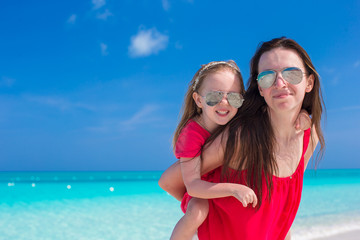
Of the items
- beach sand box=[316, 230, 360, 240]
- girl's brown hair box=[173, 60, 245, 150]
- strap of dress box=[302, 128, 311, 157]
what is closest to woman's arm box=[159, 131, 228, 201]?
girl's brown hair box=[173, 60, 245, 150]

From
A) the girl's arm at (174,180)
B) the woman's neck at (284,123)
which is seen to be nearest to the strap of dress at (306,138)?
the woman's neck at (284,123)

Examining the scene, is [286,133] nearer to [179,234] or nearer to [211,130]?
[211,130]

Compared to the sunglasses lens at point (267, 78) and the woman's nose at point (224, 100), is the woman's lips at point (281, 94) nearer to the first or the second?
the sunglasses lens at point (267, 78)

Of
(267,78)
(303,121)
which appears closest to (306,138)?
(303,121)

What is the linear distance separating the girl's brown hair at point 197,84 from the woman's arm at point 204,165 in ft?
1.10

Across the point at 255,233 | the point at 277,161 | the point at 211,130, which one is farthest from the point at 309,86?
the point at 255,233

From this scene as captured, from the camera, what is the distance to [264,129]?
2.43 metres

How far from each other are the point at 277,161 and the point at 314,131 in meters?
0.46

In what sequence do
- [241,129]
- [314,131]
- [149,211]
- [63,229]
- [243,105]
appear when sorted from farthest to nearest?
1. [149,211]
2. [63,229]
3. [314,131]
4. [243,105]
5. [241,129]

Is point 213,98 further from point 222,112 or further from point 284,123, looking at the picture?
point 284,123

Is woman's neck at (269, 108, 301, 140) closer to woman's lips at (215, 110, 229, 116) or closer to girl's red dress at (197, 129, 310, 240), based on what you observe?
girl's red dress at (197, 129, 310, 240)

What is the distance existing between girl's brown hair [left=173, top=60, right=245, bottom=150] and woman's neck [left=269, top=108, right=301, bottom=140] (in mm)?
318

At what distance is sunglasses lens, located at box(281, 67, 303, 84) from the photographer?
7.56 ft

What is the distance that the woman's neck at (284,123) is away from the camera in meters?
2.49
